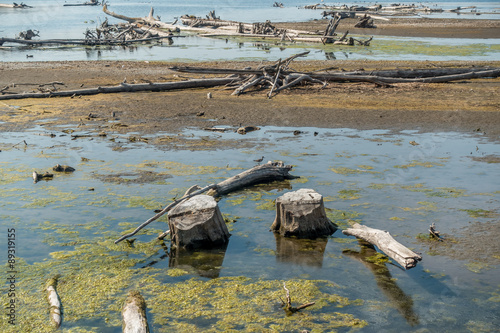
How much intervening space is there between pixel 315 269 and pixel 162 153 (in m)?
5.70

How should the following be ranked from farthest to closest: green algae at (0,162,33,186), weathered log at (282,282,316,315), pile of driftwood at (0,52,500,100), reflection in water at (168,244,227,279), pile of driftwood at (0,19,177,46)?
1. pile of driftwood at (0,19,177,46)
2. pile of driftwood at (0,52,500,100)
3. green algae at (0,162,33,186)
4. reflection in water at (168,244,227,279)
5. weathered log at (282,282,316,315)

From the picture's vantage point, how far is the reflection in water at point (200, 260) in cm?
628

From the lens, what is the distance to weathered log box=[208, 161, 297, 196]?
8.62 meters

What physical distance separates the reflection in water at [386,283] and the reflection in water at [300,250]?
37 centimetres

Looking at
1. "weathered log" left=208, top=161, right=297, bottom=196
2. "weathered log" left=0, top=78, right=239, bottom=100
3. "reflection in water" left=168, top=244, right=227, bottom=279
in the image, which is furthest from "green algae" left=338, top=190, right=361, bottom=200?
"weathered log" left=0, top=78, right=239, bottom=100

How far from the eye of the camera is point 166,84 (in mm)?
17719

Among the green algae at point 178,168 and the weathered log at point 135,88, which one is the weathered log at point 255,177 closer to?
the green algae at point 178,168

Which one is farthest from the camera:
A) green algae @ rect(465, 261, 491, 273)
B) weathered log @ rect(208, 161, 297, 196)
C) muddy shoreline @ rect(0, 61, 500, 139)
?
muddy shoreline @ rect(0, 61, 500, 139)

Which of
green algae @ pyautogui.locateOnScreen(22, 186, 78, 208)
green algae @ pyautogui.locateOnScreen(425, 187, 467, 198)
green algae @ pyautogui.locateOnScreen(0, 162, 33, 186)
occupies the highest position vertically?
green algae @ pyautogui.locateOnScreen(425, 187, 467, 198)

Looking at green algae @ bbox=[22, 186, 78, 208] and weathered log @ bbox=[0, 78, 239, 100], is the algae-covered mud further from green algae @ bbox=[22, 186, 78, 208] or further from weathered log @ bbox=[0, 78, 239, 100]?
weathered log @ bbox=[0, 78, 239, 100]

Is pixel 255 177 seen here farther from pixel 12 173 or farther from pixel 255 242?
pixel 12 173

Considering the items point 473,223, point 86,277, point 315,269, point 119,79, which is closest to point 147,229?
point 86,277

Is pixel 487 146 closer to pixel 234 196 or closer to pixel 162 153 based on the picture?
pixel 234 196

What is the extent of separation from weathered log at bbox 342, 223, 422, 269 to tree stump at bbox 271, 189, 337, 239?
377 millimetres
